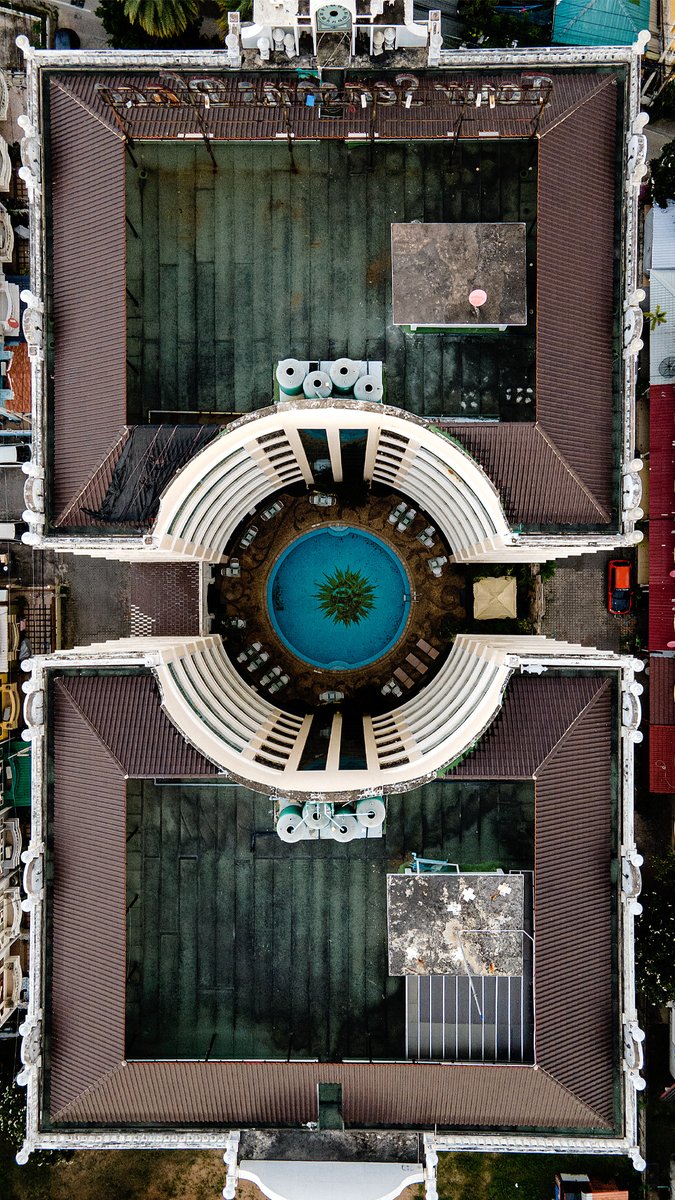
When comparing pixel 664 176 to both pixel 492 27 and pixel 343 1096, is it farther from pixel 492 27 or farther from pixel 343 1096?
pixel 343 1096

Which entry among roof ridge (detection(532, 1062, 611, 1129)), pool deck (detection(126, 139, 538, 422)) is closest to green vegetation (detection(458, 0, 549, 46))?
pool deck (detection(126, 139, 538, 422))

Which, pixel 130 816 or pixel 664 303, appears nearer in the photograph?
pixel 130 816

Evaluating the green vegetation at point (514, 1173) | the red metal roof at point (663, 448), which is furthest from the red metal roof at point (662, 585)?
the green vegetation at point (514, 1173)

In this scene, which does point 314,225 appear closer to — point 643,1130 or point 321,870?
point 321,870

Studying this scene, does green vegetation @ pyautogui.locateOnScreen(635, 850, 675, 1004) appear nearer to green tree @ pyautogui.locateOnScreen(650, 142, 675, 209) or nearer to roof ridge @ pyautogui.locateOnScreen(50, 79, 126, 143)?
green tree @ pyautogui.locateOnScreen(650, 142, 675, 209)

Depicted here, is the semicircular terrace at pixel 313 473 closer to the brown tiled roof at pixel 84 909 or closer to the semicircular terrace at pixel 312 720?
the semicircular terrace at pixel 312 720

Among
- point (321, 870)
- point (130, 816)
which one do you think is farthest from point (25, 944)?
point (321, 870)
